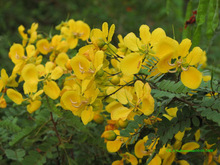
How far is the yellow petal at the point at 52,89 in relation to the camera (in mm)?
982

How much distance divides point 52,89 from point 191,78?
1.52 ft

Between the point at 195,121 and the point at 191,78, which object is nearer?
the point at 191,78

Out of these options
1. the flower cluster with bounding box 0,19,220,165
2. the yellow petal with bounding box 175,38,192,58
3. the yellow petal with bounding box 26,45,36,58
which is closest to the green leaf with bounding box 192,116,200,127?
the flower cluster with bounding box 0,19,220,165

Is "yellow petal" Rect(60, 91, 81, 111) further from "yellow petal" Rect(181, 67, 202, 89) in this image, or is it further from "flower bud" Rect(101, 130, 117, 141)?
"yellow petal" Rect(181, 67, 202, 89)

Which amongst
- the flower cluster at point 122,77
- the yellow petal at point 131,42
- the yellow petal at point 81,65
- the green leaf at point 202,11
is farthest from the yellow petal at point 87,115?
the green leaf at point 202,11

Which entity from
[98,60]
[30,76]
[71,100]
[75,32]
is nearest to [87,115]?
[71,100]

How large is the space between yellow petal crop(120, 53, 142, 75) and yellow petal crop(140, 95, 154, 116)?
0.07 m

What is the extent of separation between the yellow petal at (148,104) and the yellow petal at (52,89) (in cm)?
33

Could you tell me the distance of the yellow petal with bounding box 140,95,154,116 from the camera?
2.49ft

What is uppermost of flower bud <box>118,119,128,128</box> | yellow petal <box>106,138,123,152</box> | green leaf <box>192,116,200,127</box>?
green leaf <box>192,116,200,127</box>

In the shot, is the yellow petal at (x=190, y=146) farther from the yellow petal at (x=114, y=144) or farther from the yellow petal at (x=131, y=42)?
the yellow petal at (x=131, y=42)

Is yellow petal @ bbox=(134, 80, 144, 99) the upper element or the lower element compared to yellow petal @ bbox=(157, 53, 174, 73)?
lower

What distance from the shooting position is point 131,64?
2.51ft

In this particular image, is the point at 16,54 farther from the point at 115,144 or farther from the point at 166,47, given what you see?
the point at 166,47
